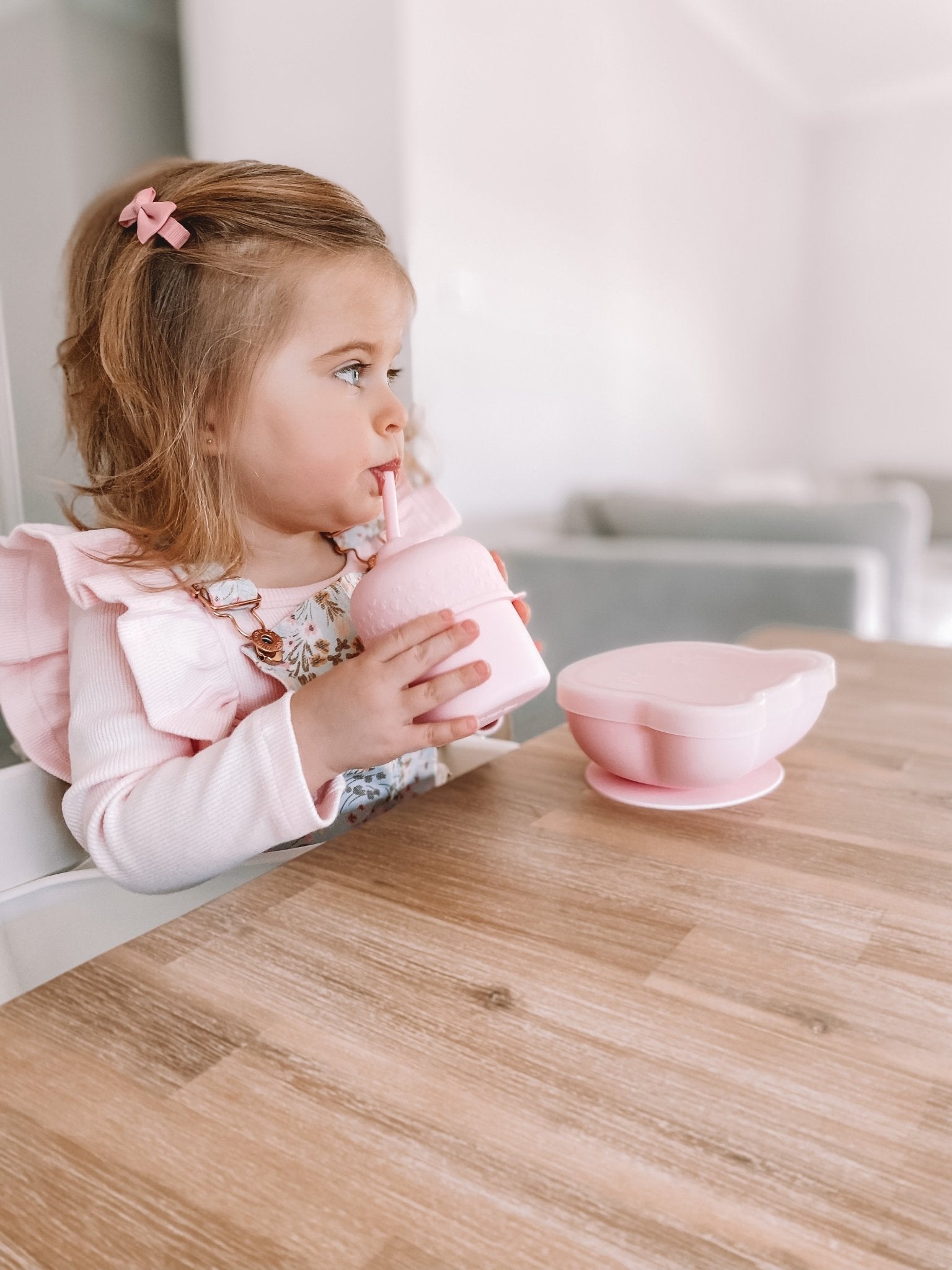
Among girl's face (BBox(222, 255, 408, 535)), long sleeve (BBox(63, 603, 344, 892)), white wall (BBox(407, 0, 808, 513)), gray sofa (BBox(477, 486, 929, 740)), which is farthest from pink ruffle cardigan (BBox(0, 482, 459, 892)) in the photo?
white wall (BBox(407, 0, 808, 513))

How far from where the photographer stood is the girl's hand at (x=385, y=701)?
55 centimetres

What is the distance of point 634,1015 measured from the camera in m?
0.39

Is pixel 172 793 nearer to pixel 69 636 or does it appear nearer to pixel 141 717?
pixel 141 717

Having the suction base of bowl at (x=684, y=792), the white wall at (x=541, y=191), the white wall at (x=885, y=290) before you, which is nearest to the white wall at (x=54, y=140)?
the white wall at (x=541, y=191)

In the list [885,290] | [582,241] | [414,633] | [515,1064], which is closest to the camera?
[515,1064]

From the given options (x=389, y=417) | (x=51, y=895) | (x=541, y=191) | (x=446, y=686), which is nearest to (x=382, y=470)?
(x=389, y=417)

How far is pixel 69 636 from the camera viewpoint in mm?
729

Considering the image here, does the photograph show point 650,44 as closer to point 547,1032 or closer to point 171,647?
point 171,647

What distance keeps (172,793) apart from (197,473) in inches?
10.0

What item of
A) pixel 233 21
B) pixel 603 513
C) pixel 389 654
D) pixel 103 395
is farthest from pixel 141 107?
pixel 603 513

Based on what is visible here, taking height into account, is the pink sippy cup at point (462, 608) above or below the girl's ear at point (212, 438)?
below

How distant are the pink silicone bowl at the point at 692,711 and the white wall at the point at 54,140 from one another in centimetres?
56

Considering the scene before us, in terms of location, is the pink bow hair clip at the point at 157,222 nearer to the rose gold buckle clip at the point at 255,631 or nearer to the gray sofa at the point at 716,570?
the rose gold buckle clip at the point at 255,631

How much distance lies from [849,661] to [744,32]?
3.89m
